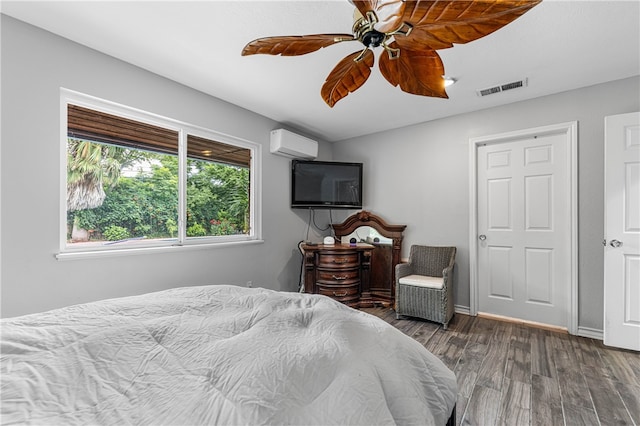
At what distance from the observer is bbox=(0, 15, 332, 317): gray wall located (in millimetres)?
1783

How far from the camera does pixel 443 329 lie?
2.93 meters

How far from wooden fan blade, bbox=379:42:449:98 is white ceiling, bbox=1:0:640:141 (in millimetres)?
620

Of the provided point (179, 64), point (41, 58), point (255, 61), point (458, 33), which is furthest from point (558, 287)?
point (41, 58)

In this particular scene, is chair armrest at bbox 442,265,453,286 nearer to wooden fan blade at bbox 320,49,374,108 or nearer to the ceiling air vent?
the ceiling air vent

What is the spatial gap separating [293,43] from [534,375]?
2.71 metres

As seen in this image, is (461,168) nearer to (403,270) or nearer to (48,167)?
(403,270)

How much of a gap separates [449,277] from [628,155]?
6.08 ft

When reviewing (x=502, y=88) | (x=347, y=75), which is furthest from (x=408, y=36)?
(x=502, y=88)

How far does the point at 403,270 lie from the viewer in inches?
134

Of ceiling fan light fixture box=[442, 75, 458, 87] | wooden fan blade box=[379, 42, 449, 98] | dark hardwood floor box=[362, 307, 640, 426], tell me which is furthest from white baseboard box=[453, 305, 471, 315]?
wooden fan blade box=[379, 42, 449, 98]

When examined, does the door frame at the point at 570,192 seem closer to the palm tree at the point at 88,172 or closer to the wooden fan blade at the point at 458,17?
the wooden fan blade at the point at 458,17

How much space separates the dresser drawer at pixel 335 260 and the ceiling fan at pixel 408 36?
2.30 metres

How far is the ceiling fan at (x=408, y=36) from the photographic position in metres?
0.98

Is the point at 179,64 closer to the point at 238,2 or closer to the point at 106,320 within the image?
the point at 238,2
